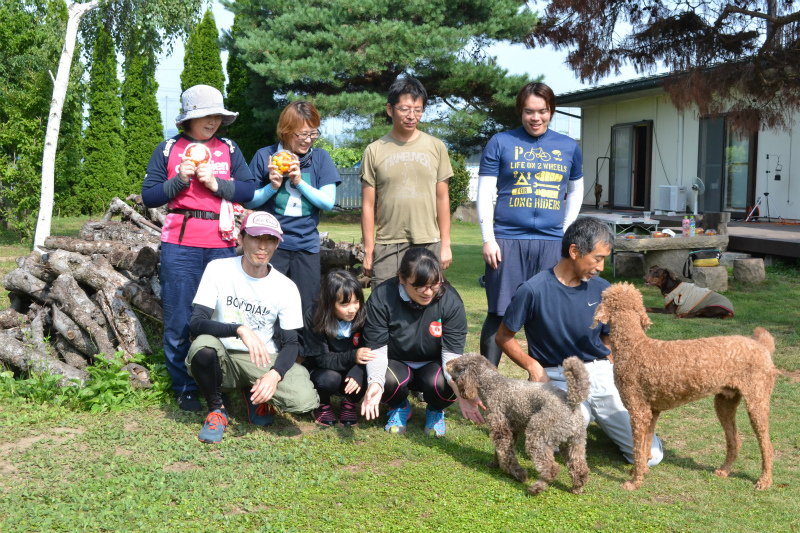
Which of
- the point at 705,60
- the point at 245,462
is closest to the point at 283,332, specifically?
the point at 245,462

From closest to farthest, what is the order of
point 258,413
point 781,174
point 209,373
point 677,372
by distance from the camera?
point 677,372
point 209,373
point 258,413
point 781,174

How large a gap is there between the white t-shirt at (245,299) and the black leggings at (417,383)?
0.57 meters

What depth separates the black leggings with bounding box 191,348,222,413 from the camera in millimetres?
3943

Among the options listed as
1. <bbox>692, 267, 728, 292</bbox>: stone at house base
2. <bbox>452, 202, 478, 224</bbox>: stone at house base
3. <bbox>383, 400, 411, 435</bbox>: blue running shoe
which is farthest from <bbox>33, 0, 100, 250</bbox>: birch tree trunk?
<bbox>452, 202, 478, 224</bbox>: stone at house base

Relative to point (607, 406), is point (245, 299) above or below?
above

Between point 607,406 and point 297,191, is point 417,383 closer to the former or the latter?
point 607,406

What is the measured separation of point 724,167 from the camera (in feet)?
51.6

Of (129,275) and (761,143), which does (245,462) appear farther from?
(761,143)

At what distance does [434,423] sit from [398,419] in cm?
22

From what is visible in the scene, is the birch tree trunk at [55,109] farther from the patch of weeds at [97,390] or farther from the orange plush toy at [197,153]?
the orange plush toy at [197,153]

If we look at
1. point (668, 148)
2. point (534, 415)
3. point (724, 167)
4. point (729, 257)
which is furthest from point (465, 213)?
point (534, 415)

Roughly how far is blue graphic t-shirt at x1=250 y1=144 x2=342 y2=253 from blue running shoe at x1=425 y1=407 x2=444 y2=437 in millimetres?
1368

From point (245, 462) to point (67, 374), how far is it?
1.82 metres

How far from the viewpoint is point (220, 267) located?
4.16 m
